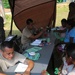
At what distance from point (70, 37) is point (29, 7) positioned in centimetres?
253

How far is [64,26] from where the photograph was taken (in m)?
5.32

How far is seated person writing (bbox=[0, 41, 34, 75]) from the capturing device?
2838mm

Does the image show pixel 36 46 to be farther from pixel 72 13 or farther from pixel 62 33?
pixel 72 13

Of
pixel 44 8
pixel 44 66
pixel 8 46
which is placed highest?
pixel 44 8

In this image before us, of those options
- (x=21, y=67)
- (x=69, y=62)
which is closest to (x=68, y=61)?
(x=69, y=62)

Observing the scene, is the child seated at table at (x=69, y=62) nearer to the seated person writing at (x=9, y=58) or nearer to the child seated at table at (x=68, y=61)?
the child seated at table at (x=68, y=61)

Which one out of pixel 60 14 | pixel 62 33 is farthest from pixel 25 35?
pixel 60 14

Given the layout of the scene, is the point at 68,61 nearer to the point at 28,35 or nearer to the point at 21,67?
the point at 21,67

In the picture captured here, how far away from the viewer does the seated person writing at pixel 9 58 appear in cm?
284

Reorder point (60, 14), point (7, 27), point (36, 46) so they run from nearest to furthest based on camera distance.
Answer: point (36, 46)
point (7, 27)
point (60, 14)

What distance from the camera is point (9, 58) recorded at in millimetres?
2898

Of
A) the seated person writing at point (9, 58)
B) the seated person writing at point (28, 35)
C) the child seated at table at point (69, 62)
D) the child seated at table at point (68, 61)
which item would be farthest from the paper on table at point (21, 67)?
the seated person writing at point (28, 35)

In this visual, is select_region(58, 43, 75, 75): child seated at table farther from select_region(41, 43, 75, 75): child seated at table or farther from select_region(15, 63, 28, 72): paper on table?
select_region(15, 63, 28, 72): paper on table

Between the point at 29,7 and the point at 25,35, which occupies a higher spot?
the point at 29,7
